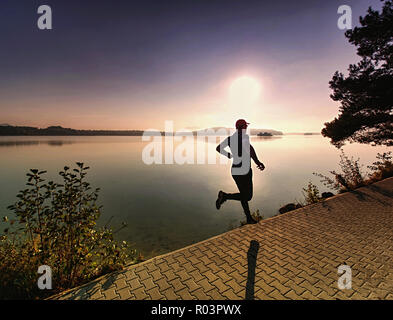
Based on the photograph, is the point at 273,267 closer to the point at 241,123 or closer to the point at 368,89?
the point at 241,123

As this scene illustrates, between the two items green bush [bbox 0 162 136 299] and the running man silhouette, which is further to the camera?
the running man silhouette

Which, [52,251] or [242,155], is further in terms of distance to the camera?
[242,155]

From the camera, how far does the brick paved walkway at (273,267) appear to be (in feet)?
9.03

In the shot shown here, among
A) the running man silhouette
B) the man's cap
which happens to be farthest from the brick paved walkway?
the man's cap

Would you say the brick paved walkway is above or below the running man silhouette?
below

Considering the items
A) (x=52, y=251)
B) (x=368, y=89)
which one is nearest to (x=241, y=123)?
(x=52, y=251)

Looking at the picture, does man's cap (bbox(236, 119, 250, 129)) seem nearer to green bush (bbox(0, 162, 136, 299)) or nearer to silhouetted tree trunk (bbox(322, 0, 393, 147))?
green bush (bbox(0, 162, 136, 299))

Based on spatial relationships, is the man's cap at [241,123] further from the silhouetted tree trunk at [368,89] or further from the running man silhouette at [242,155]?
the silhouetted tree trunk at [368,89]

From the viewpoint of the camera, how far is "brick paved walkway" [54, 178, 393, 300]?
2752mm

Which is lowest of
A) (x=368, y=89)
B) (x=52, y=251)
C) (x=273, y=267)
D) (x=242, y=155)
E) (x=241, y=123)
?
(x=273, y=267)

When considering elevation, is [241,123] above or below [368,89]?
below

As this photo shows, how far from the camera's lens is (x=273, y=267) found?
131 inches
